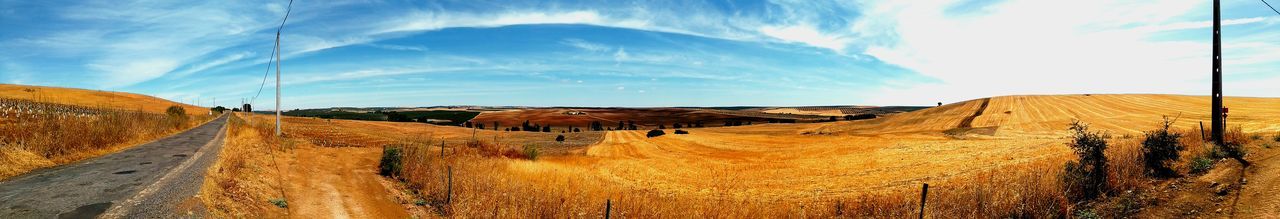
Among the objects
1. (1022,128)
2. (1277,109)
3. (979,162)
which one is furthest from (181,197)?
(1277,109)

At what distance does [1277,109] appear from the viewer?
31062 mm

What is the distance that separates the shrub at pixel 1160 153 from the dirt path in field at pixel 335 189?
57.6 feet

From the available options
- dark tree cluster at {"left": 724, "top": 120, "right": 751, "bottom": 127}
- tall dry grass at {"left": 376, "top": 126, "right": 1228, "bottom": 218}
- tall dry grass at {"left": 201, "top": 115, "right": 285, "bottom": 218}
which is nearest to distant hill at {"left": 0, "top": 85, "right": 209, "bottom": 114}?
tall dry grass at {"left": 201, "top": 115, "right": 285, "bottom": 218}

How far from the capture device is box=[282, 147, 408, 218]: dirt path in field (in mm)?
10336

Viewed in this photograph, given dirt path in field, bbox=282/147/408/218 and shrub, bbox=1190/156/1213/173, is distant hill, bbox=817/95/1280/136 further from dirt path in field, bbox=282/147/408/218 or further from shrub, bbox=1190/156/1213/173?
dirt path in field, bbox=282/147/408/218

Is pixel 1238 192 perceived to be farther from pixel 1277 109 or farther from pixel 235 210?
pixel 1277 109

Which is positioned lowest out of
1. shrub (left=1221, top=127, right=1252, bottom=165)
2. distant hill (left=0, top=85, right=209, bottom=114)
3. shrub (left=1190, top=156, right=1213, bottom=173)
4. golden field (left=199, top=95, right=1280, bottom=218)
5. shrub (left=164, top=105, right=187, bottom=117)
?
golden field (left=199, top=95, right=1280, bottom=218)

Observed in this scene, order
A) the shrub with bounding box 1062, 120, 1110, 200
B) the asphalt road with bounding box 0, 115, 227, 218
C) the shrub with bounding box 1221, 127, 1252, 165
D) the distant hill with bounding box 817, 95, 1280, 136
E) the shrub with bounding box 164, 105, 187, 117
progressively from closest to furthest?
the asphalt road with bounding box 0, 115, 227, 218 → the shrub with bounding box 1062, 120, 1110, 200 → the shrub with bounding box 1221, 127, 1252, 165 → the distant hill with bounding box 817, 95, 1280, 136 → the shrub with bounding box 164, 105, 187, 117

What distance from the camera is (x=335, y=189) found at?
42.3ft

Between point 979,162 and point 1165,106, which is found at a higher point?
point 1165,106

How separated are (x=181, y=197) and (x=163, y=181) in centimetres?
247

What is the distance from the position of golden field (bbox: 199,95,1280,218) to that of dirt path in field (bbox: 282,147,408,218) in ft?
2.48

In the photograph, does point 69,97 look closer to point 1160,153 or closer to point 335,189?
point 335,189

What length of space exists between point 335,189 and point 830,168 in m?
20.5
